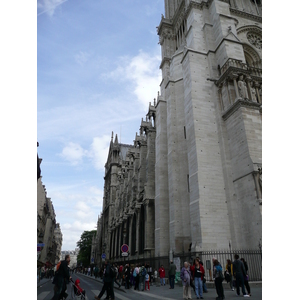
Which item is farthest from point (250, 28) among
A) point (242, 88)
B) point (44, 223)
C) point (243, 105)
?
point (44, 223)

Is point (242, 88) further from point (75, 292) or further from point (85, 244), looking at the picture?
point (85, 244)

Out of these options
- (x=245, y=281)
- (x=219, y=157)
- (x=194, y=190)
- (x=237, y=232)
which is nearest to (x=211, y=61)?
(x=219, y=157)

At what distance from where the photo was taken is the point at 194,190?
55.2 ft

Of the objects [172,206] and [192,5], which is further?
[192,5]

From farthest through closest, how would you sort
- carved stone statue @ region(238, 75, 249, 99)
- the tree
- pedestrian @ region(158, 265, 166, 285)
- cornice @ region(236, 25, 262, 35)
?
the tree
cornice @ region(236, 25, 262, 35)
carved stone statue @ region(238, 75, 249, 99)
pedestrian @ region(158, 265, 166, 285)

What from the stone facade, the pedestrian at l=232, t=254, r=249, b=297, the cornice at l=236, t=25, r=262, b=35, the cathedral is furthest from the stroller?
the cornice at l=236, t=25, r=262, b=35

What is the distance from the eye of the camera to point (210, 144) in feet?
59.5

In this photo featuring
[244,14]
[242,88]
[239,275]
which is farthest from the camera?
[244,14]

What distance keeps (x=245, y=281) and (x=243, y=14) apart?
25.6 metres

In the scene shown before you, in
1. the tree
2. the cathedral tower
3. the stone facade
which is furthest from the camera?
the tree

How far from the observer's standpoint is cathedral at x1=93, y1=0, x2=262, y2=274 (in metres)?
15.3

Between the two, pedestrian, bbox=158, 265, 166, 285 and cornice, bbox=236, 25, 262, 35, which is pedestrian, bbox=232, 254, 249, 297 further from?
cornice, bbox=236, 25, 262, 35
